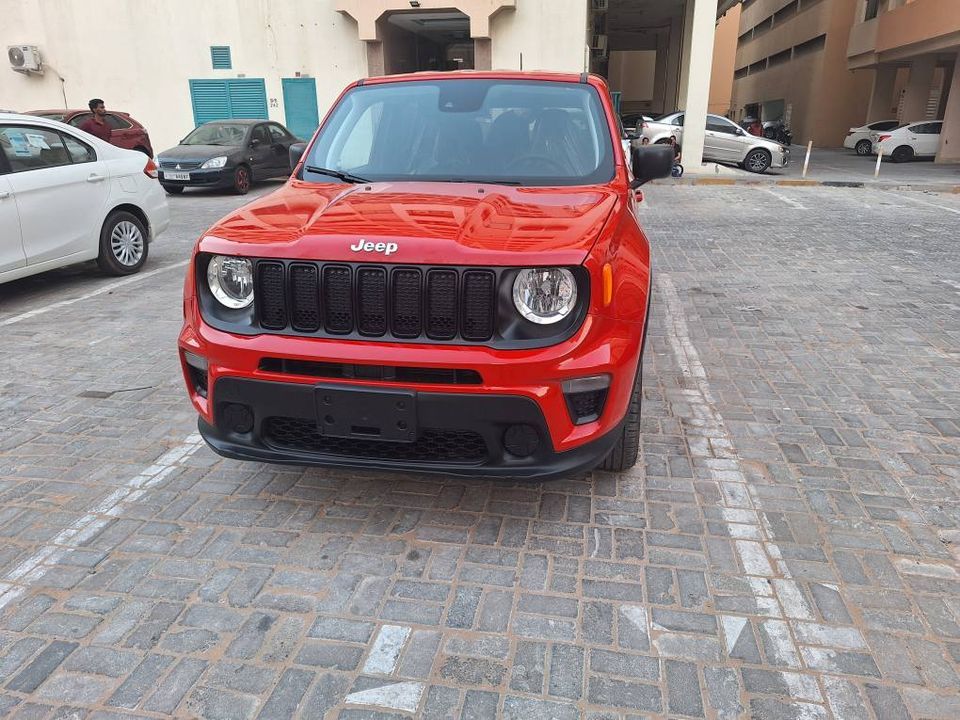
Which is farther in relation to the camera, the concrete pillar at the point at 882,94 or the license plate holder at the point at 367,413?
the concrete pillar at the point at 882,94

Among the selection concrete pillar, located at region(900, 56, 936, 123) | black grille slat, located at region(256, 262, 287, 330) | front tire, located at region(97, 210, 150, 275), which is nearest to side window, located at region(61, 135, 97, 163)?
front tire, located at region(97, 210, 150, 275)

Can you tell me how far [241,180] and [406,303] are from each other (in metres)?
13.5

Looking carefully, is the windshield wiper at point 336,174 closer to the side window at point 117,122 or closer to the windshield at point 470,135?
the windshield at point 470,135

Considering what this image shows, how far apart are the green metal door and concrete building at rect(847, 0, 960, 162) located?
18.9 meters

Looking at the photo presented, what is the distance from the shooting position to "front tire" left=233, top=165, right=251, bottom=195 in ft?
48.0

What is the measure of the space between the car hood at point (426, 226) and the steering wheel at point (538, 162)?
336 millimetres

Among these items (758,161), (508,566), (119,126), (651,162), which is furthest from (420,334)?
(758,161)

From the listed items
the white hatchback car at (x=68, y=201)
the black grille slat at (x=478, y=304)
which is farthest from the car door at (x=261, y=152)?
the black grille slat at (x=478, y=304)

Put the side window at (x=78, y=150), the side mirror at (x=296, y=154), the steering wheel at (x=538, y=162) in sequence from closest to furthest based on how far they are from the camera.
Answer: the steering wheel at (x=538, y=162) < the side mirror at (x=296, y=154) < the side window at (x=78, y=150)

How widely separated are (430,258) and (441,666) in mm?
1424

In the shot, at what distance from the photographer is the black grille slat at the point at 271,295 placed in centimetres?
279

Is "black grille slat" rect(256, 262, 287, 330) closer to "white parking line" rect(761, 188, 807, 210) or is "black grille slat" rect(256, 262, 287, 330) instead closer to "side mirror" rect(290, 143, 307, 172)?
"side mirror" rect(290, 143, 307, 172)

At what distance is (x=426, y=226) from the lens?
2816 mm

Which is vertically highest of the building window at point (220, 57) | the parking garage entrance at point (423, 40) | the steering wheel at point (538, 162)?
the parking garage entrance at point (423, 40)
